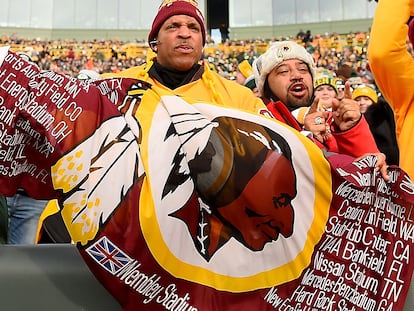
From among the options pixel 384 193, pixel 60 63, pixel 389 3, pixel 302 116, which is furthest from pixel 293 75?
pixel 60 63

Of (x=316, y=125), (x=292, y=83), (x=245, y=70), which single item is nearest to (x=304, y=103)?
(x=292, y=83)

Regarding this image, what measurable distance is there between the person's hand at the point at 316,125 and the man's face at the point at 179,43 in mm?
515

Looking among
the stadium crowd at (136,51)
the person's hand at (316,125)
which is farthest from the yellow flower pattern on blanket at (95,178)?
the stadium crowd at (136,51)

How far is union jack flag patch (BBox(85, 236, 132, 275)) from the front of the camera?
141 centimetres

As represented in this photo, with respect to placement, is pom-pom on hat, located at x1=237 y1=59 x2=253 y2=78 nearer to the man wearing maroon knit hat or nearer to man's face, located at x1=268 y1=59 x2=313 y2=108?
man's face, located at x1=268 y1=59 x2=313 y2=108

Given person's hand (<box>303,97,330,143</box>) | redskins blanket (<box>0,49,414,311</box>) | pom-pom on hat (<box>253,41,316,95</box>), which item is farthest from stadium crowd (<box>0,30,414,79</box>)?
redskins blanket (<box>0,49,414,311</box>)

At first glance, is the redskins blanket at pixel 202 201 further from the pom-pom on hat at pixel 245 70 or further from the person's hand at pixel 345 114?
the pom-pom on hat at pixel 245 70

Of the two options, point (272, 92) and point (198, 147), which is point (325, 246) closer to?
point (198, 147)

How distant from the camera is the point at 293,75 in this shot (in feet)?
8.61

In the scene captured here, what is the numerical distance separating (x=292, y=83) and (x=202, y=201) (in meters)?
1.27

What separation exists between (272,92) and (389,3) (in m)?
0.89

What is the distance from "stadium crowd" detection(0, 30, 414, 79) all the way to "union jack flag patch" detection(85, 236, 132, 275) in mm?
17370

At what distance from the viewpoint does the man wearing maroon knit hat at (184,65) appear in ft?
7.32

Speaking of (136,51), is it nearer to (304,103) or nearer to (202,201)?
(304,103)
